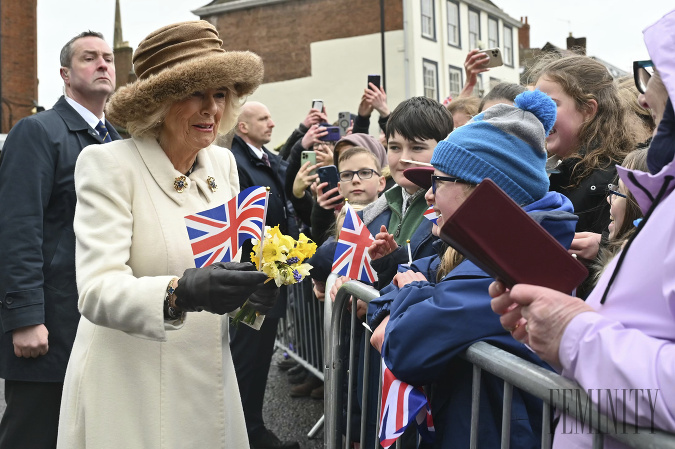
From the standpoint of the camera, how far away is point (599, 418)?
148 cm

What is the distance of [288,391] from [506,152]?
16.4 ft

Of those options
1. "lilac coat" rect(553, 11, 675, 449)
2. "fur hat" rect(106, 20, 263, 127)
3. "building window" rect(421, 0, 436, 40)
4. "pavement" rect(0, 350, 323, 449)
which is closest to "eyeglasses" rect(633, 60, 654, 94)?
"lilac coat" rect(553, 11, 675, 449)

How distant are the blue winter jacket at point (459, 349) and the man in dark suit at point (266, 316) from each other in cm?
308

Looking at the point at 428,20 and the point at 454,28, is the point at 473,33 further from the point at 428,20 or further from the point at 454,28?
the point at 428,20

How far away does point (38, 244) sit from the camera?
352cm

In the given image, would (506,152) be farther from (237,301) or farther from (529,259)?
(237,301)

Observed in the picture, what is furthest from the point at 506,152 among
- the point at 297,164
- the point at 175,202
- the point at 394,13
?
the point at 394,13

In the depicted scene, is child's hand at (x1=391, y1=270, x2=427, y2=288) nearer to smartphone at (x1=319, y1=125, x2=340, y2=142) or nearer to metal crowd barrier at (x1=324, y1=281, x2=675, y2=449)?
metal crowd barrier at (x1=324, y1=281, x2=675, y2=449)

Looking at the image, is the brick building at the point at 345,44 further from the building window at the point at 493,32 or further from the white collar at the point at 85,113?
the white collar at the point at 85,113

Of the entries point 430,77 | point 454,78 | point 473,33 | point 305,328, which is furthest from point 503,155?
point 473,33

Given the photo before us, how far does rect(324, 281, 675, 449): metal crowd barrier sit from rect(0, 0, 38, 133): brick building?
19957 mm

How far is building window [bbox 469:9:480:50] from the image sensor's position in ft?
109

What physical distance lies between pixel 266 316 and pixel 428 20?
88.2 ft

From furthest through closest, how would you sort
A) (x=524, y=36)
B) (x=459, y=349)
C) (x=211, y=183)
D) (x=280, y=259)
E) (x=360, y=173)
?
1. (x=524, y=36)
2. (x=360, y=173)
3. (x=211, y=183)
4. (x=280, y=259)
5. (x=459, y=349)
